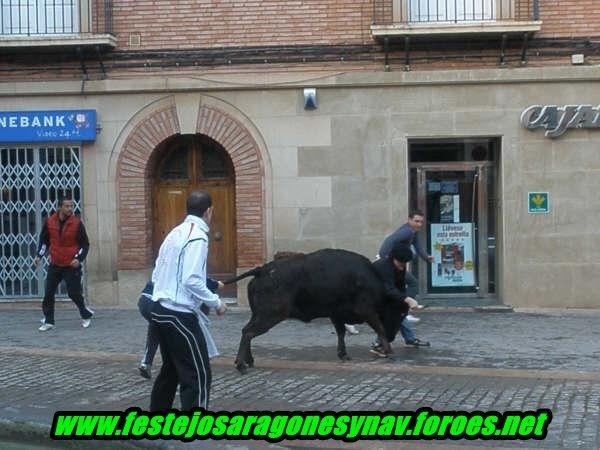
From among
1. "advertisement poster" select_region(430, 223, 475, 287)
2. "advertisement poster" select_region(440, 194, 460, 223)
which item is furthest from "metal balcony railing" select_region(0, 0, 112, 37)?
"advertisement poster" select_region(430, 223, 475, 287)

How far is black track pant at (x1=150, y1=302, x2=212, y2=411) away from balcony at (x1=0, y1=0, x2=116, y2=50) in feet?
30.3

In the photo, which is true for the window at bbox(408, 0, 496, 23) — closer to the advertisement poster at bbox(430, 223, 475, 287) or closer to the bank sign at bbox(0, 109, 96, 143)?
the advertisement poster at bbox(430, 223, 475, 287)

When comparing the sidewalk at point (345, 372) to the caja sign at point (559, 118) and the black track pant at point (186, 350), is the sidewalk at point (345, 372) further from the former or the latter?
the caja sign at point (559, 118)

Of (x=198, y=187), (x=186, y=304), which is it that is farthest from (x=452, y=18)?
(x=186, y=304)

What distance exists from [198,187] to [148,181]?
86 cm

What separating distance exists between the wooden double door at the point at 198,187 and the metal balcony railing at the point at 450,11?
3.53 metres

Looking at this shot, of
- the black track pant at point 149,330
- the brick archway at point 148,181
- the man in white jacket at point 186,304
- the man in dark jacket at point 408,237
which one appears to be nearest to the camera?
the man in white jacket at point 186,304

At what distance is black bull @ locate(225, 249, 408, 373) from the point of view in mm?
10133

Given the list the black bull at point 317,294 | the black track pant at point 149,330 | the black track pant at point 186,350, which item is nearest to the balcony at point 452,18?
the black bull at point 317,294

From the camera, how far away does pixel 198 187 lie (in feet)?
53.5

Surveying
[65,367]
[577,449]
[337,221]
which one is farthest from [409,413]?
[337,221]

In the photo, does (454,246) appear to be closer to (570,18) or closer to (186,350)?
(570,18)

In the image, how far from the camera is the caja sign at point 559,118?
48.9ft

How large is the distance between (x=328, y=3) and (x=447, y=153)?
307cm
